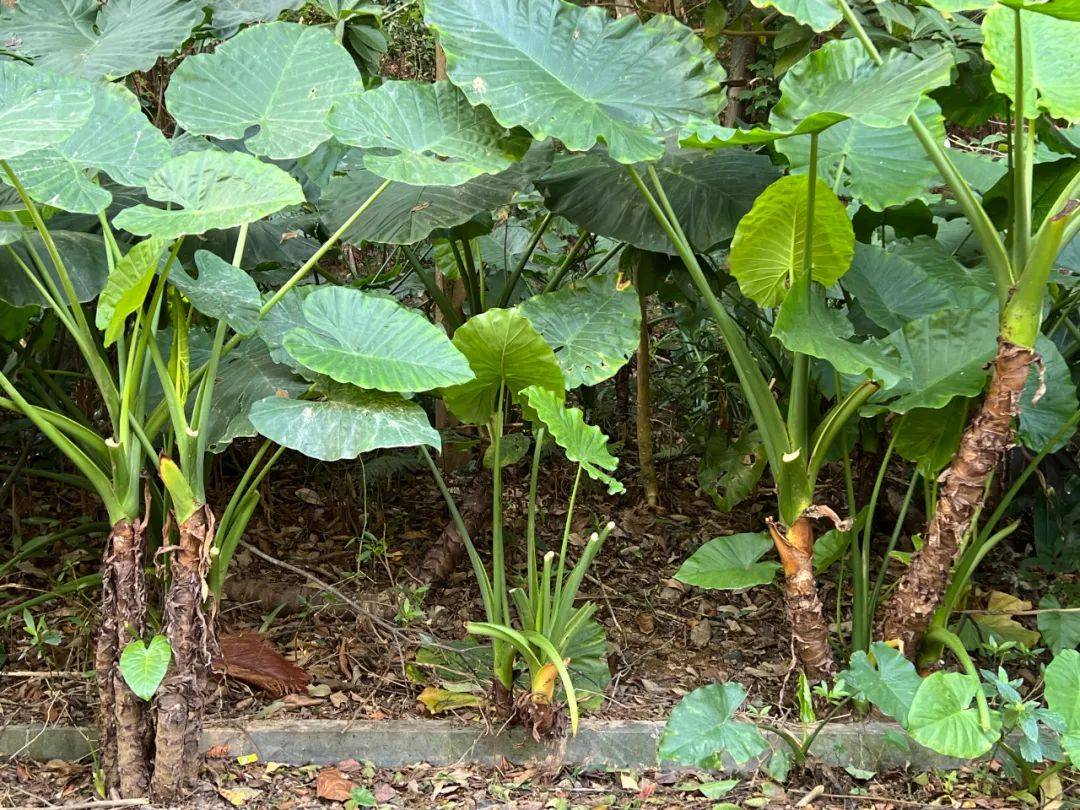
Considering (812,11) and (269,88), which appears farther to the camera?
(269,88)

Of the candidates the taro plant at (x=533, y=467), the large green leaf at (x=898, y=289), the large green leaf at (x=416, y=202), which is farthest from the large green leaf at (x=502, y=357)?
the large green leaf at (x=898, y=289)

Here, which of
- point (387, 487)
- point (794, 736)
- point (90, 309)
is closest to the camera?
point (794, 736)

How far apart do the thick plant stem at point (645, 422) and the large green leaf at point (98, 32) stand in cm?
132

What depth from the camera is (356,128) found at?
70.7 inches

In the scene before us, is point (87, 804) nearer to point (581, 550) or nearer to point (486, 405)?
point (486, 405)

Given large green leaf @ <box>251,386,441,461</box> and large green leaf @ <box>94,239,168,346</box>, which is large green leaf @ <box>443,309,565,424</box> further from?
large green leaf @ <box>94,239,168,346</box>

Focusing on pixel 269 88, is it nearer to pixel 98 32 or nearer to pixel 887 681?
pixel 98 32

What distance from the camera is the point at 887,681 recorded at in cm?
176

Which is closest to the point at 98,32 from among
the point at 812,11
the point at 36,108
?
the point at 36,108

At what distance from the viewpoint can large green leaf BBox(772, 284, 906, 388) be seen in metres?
1.68

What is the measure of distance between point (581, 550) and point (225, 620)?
102 cm

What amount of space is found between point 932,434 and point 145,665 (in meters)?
1.57

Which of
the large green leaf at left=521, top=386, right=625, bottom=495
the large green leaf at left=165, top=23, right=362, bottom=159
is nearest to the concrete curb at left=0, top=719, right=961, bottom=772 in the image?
the large green leaf at left=521, top=386, right=625, bottom=495

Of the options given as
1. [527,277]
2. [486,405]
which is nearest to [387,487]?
[527,277]
